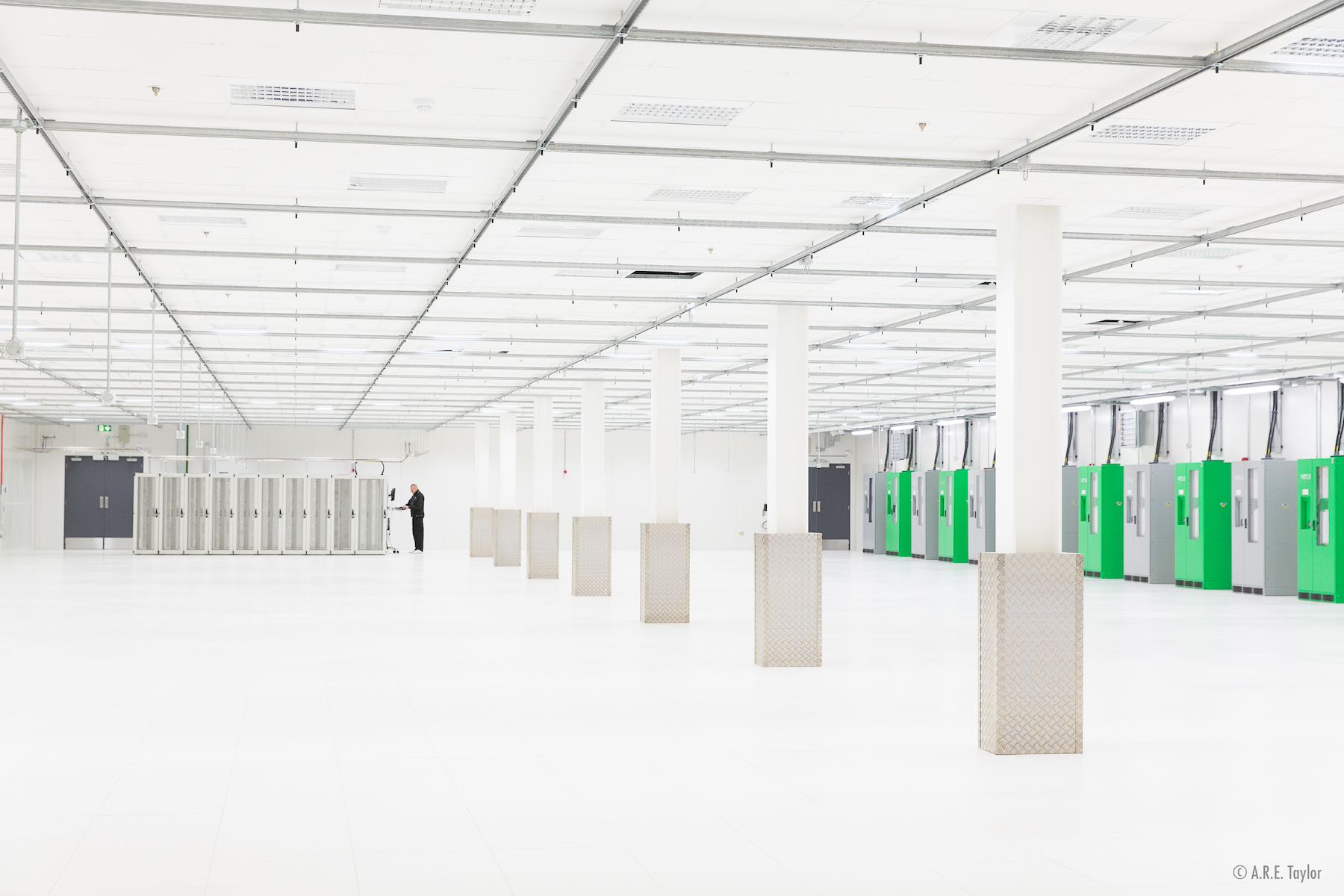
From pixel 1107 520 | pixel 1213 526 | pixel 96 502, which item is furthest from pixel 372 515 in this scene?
pixel 1213 526

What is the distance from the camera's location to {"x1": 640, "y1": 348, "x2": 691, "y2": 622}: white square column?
19.3 meters

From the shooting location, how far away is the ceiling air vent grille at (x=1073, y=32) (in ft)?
24.4

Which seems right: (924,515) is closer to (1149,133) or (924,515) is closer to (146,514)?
(146,514)

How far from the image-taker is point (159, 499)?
39094mm

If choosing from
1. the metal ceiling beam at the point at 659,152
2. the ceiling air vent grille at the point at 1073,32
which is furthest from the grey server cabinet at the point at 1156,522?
the ceiling air vent grille at the point at 1073,32

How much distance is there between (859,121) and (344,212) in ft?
17.1

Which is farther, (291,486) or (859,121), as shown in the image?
(291,486)

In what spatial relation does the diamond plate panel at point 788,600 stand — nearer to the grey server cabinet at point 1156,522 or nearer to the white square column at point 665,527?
the white square column at point 665,527

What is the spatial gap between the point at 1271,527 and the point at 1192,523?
225 centimetres

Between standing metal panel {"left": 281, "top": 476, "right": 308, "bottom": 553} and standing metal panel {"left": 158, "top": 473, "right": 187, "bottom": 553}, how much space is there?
2.89 metres

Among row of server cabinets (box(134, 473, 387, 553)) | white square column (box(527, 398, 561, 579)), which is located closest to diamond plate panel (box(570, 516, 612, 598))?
white square column (box(527, 398, 561, 579))

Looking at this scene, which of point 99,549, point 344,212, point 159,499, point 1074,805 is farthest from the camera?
point 99,549

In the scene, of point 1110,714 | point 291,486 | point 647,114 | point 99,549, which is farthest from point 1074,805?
point 99,549

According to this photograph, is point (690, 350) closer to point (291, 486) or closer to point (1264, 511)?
point (1264, 511)
